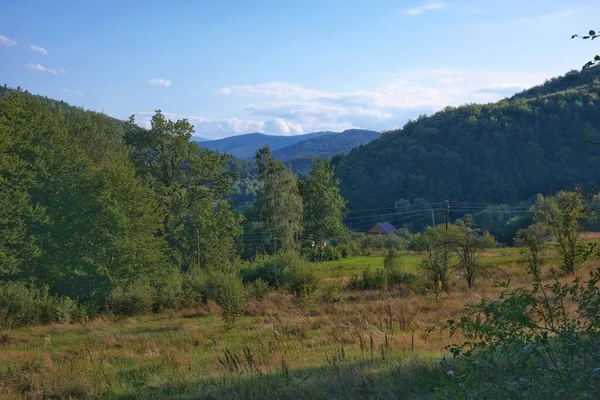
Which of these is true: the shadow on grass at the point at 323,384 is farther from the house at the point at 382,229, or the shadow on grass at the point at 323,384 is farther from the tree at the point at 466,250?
the house at the point at 382,229

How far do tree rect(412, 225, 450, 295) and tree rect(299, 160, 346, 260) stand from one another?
3026 cm

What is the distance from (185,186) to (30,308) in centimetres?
1554

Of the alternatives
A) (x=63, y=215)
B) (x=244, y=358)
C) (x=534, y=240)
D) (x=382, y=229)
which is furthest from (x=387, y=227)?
(x=244, y=358)

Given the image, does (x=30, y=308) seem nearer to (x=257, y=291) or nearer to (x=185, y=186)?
(x=257, y=291)

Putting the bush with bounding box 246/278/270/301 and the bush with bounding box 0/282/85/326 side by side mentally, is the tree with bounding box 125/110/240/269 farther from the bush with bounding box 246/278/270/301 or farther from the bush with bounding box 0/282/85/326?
the bush with bounding box 0/282/85/326

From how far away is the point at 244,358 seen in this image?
948 cm

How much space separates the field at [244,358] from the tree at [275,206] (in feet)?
90.6

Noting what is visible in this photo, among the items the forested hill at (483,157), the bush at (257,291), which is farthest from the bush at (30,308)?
the forested hill at (483,157)

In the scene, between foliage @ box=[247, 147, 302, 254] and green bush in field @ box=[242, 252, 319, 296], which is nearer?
green bush in field @ box=[242, 252, 319, 296]

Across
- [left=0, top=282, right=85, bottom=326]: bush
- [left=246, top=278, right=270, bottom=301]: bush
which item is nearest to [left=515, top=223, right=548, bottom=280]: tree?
[left=246, top=278, right=270, bottom=301]: bush

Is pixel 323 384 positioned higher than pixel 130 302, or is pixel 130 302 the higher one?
pixel 323 384

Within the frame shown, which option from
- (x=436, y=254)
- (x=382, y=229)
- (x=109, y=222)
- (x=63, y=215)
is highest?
(x=63, y=215)

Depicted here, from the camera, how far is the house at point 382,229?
73588mm

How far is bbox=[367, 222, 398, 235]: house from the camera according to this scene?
7359cm
